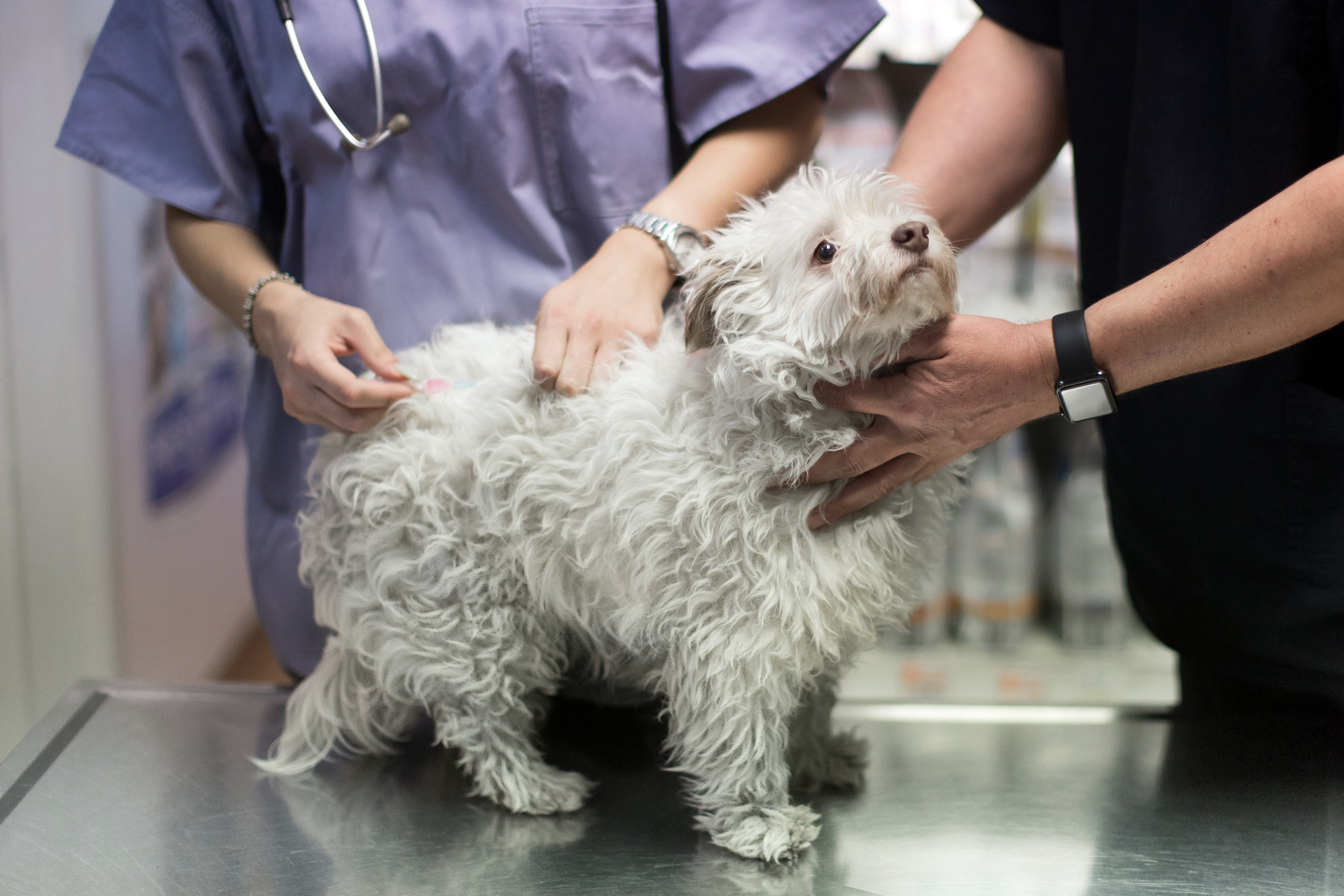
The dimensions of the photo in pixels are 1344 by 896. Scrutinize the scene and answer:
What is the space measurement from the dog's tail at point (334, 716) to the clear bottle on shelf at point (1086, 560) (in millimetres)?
1644

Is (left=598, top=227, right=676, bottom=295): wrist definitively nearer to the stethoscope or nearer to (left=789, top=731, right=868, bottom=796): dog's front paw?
the stethoscope

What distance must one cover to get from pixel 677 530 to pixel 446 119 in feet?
1.81

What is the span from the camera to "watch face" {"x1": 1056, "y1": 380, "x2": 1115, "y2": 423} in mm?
769

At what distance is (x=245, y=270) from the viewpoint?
104cm

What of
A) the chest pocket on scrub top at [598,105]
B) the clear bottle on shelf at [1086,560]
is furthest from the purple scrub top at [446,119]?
the clear bottle on shelf at [1086,560]

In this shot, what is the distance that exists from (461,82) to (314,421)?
40 cm

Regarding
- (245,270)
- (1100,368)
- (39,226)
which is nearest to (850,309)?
(1100,368)

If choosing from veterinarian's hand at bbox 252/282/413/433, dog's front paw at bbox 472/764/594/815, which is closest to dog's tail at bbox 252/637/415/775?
dog's front paw at bbox 472/764/594/815

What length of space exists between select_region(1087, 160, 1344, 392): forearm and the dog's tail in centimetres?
78

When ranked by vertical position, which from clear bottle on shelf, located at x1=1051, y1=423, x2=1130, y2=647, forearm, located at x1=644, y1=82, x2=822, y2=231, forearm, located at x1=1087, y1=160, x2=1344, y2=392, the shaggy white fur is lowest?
clear bottle on shelf, located at x1=1051, y1=423, x2=1130, y2=647

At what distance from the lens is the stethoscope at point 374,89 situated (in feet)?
3.10

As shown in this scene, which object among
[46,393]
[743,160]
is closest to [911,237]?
[743,160]

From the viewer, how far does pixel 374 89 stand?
990 mm

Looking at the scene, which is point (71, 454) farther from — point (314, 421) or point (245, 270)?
point (314, 421)
